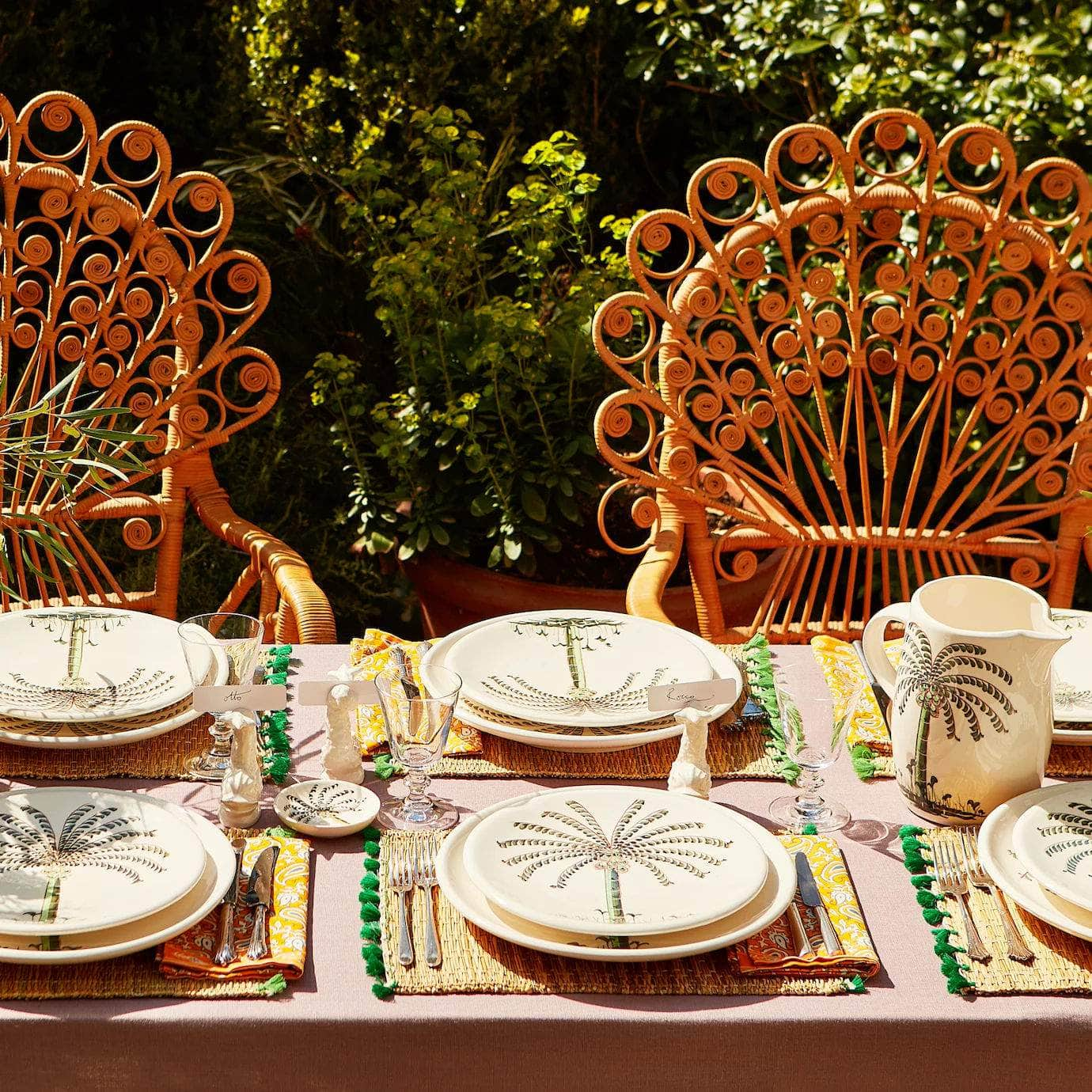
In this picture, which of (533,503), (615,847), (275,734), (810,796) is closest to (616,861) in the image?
(615,847)

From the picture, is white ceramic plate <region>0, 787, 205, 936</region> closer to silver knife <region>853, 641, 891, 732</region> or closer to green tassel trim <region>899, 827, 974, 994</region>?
green tassel trim <region>899, 827, 974, 994</region>

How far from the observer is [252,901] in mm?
1103

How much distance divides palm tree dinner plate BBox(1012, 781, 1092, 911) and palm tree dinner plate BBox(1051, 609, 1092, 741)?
0.17 meters

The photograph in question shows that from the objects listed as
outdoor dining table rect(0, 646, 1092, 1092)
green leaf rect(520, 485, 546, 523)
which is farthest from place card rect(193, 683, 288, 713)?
green leaf rect(520, 485, 546, 523)

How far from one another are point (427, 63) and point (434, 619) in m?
Answer: 1.40

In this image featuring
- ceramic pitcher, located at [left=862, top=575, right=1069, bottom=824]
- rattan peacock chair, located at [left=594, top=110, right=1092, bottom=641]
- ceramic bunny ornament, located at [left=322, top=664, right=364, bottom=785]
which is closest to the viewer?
ceramic pitcher, located at [left=862, top=575, right=1069, bottom=824]

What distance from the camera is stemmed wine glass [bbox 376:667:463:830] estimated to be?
1226 mm

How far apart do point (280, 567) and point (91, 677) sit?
0.49 metres

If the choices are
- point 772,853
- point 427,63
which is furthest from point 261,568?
point 427,63

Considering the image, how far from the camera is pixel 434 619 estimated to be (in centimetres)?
301

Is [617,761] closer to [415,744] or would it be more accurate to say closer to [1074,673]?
[415,744]

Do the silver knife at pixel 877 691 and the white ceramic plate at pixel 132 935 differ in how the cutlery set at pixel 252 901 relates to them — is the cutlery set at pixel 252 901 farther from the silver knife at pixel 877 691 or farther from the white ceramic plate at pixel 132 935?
the silver knife at pixel 877 691

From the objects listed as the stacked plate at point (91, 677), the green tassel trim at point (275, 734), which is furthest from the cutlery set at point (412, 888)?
the stacked plate at point (91, 677)

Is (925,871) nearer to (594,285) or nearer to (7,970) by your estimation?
(7,970)
